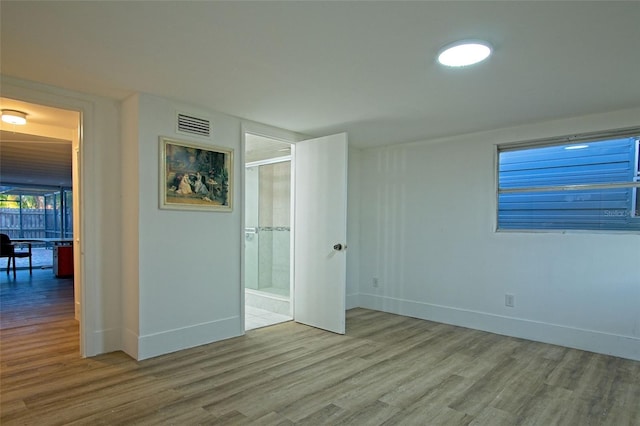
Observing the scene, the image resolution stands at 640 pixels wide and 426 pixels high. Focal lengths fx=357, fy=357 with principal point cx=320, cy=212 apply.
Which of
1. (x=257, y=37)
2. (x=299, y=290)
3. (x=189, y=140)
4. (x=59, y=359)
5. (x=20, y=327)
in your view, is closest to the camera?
(x=257, y=37)

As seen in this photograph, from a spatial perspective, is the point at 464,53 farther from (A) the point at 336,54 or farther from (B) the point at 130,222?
(B) the point at 130,222

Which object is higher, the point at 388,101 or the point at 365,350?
the point at 388,101

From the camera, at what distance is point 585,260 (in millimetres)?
3342

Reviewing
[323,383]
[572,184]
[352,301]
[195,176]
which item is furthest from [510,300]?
[195,176]

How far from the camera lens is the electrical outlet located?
12.2 feet

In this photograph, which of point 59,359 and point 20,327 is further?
point 20,327

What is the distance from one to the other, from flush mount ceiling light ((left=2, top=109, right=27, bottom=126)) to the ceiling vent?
5.19ft

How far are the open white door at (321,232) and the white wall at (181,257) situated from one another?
2.67 feet

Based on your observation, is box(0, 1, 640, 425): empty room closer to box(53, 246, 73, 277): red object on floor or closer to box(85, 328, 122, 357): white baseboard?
box(85, 328, 122, 357): white baseboard

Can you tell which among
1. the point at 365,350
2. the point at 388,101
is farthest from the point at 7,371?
the point at 388,101

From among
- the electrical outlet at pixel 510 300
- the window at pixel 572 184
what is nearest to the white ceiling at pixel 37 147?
the window at pixel 572 184

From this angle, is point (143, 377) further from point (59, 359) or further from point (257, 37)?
point (257, 37)

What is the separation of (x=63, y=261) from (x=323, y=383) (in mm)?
6896

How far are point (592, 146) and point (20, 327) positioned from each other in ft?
20.1
